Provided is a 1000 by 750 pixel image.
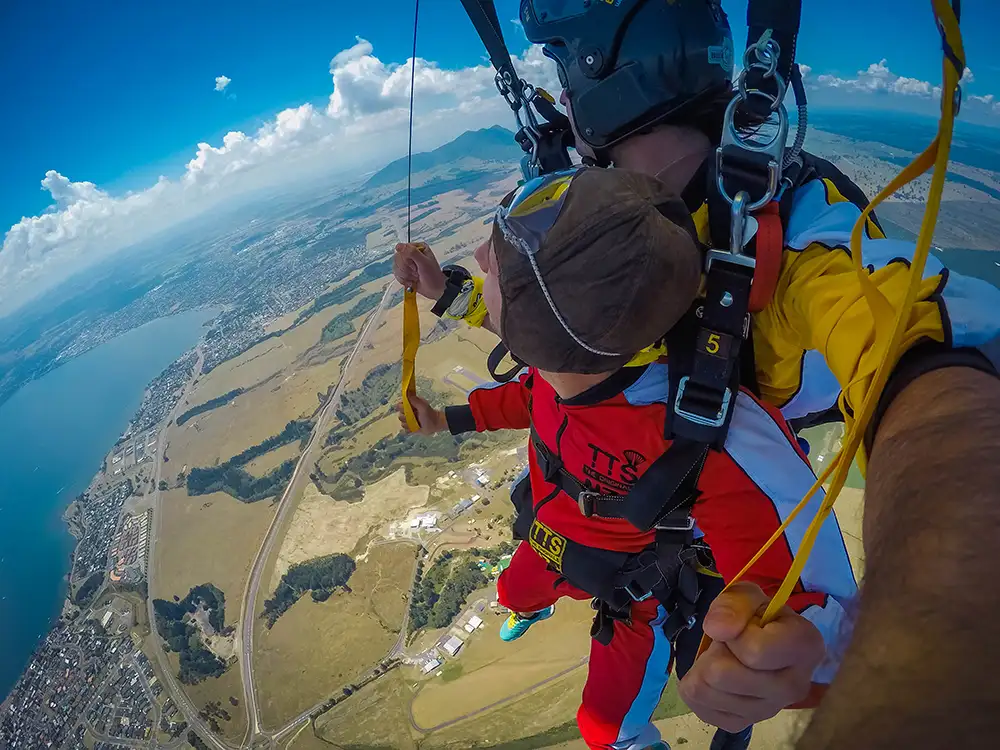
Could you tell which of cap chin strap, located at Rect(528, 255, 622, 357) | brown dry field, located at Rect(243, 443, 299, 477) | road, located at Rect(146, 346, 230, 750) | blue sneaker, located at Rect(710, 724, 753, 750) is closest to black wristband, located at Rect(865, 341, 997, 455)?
cap chin strap, located at Rect(528, 255, 622, 357)

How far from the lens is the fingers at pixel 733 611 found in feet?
1.80

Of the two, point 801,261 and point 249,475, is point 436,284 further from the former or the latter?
point 249,475

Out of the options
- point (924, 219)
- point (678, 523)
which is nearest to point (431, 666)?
point (678, 523)

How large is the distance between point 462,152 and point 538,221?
71.1 metres

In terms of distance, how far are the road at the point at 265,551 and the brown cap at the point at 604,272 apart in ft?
38.3

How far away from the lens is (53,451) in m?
24.0

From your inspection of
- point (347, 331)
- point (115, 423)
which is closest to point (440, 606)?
point (347, 331)

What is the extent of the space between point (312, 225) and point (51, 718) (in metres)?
45.8

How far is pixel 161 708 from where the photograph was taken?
34.3ft

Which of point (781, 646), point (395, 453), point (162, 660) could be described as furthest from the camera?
point (395, 453)

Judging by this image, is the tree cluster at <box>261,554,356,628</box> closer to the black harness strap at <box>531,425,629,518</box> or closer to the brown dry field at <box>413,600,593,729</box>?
the brown dry field at <box>413,600,593,729</box>

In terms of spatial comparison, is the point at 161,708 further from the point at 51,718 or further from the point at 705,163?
the point at 705,163

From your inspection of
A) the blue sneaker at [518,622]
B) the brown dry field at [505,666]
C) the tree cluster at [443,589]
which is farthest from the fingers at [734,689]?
the tree cluster at [443,589]

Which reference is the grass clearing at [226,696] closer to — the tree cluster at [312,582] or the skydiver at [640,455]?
the tree cluster at [312,582]
